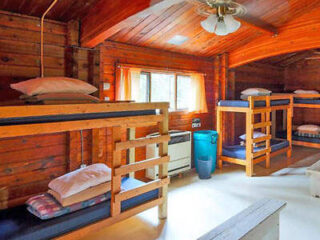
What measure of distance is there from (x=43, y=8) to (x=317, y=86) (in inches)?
302

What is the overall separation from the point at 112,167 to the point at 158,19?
7.25 ft

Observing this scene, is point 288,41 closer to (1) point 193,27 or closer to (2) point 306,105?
(1) point 193,27

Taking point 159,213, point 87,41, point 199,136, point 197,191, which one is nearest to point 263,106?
point 199,136

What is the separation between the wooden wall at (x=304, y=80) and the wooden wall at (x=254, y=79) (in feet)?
0.84

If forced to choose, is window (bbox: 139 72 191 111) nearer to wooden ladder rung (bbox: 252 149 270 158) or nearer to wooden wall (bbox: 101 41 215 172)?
wooden wall (bbox: 101 41 215 172)

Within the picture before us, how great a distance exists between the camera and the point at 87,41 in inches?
132

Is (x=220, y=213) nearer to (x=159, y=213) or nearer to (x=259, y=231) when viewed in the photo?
(x=159, y=213)

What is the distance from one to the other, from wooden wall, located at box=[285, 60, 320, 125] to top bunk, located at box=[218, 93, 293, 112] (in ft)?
8.59

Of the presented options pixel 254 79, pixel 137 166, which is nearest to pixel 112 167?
pixel 137 166

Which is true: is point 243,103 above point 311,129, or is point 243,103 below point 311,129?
above

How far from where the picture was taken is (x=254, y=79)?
710cm

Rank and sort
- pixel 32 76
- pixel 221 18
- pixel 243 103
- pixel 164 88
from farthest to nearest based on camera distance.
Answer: pixel 243 103 → pixel 164 88 → pixel 32 76 → pixel 221 18

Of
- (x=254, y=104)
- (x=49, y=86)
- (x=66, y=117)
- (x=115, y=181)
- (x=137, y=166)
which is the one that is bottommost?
(x=115, y=181)

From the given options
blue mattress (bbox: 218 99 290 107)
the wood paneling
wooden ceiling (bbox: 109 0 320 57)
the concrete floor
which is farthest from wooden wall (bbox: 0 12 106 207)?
the wood paneling
